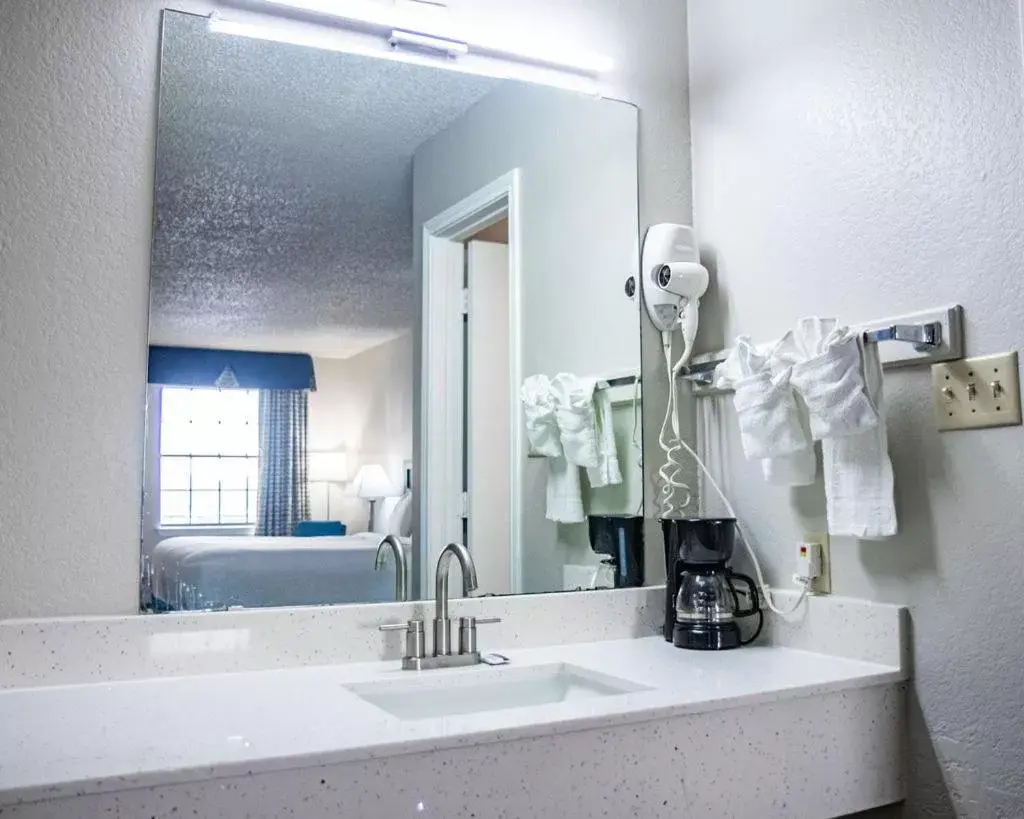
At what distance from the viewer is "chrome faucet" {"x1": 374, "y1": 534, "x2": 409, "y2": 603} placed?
1661 mm

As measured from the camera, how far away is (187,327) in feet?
5.09

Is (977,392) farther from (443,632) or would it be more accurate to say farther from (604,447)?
(443,632)

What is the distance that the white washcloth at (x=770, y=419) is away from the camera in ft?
5.31

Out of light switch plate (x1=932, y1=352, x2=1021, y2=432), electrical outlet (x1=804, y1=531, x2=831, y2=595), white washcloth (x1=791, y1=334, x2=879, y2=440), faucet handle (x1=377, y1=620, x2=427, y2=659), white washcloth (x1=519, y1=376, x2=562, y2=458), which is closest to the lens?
light switch plate (x1=932, y1=352, x2=1021, y2=432)

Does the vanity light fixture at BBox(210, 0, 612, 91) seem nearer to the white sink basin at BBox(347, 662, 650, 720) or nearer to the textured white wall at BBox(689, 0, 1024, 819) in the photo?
the textured white wall at BBox(689, 0, 1024, 819)

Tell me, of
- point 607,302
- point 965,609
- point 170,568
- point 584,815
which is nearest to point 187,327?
point 170,568

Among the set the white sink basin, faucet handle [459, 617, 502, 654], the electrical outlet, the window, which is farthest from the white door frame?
the electrical outlet

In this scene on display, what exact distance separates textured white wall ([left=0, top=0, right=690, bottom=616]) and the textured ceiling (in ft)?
0.16

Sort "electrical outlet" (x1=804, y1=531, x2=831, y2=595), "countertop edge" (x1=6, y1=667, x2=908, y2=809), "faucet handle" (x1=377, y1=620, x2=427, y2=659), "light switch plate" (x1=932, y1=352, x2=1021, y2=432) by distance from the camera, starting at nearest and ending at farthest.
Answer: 1. "countertop edge" (x1=6, y1=667, x2=908, y2=809)
2. "light switch plate" (x1=932, y1=352, x2=1021, y2=432)
3. "faucet handle" (x1=377, y1=620, x2=427, y2=659)
4. "electrical outlet" (x1=804, y1=531, x2=831, y2=595)

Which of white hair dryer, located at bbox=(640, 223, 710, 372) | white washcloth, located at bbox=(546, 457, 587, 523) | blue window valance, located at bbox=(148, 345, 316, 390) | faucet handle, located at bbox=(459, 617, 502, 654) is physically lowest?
faucet handle, located at bbox=(459, 617, 502, 654)

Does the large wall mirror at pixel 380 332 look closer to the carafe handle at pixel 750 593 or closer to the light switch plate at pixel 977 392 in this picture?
the carafe handle at pixel 750 593

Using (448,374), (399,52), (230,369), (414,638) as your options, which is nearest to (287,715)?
(414,638)

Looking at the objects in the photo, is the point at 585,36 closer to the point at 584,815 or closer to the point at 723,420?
the point at 723,420

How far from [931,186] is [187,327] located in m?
1.20
